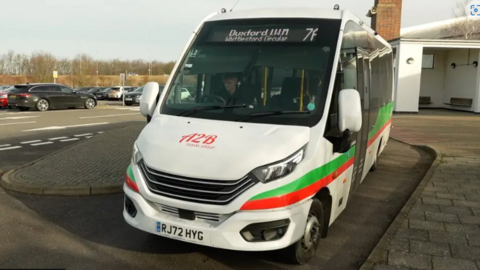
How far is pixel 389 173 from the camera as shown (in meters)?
8.70

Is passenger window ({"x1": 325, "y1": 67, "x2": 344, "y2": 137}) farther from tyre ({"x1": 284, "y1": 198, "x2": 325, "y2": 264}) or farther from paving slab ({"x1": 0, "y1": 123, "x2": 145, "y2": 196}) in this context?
paving slab ({"x1": 0, "y1": 123, "x2": 145, "y2": 196})

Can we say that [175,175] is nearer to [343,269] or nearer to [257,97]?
[257,97]

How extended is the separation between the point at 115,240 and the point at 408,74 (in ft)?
68.8

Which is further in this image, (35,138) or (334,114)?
(35,138)

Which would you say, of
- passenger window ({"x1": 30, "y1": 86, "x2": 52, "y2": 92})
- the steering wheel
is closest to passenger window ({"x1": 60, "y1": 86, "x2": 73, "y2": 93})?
passenger window ({"x1": 30, "y1": 86, "x2": 52, "y2": 92})

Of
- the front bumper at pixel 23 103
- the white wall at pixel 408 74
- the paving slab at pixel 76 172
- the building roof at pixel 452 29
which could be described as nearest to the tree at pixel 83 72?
the front bumper at pixel 23 103

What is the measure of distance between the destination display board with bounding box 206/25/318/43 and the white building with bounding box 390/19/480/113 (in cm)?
1779


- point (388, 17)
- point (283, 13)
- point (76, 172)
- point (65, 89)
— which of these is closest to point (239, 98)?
point (283, 13)

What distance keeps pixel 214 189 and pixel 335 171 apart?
1.54 metres

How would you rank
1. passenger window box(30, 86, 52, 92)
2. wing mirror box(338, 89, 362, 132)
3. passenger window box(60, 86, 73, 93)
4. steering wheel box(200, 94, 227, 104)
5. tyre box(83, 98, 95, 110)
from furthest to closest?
tyre box(83, 98, 95, 110), passenger window box(60, 86, 73, 93), passenger window box(30, 86, 52, 92), steering wheel box(200, 94, 227, 104), wing mirror box(338, 89, 362, 132)

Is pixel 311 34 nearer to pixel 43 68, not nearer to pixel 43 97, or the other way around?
pixel 43 97

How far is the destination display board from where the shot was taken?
4602 mm

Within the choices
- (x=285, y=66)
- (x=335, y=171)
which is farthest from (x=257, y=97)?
(x=335, y=171)

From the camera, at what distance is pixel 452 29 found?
152 ft
